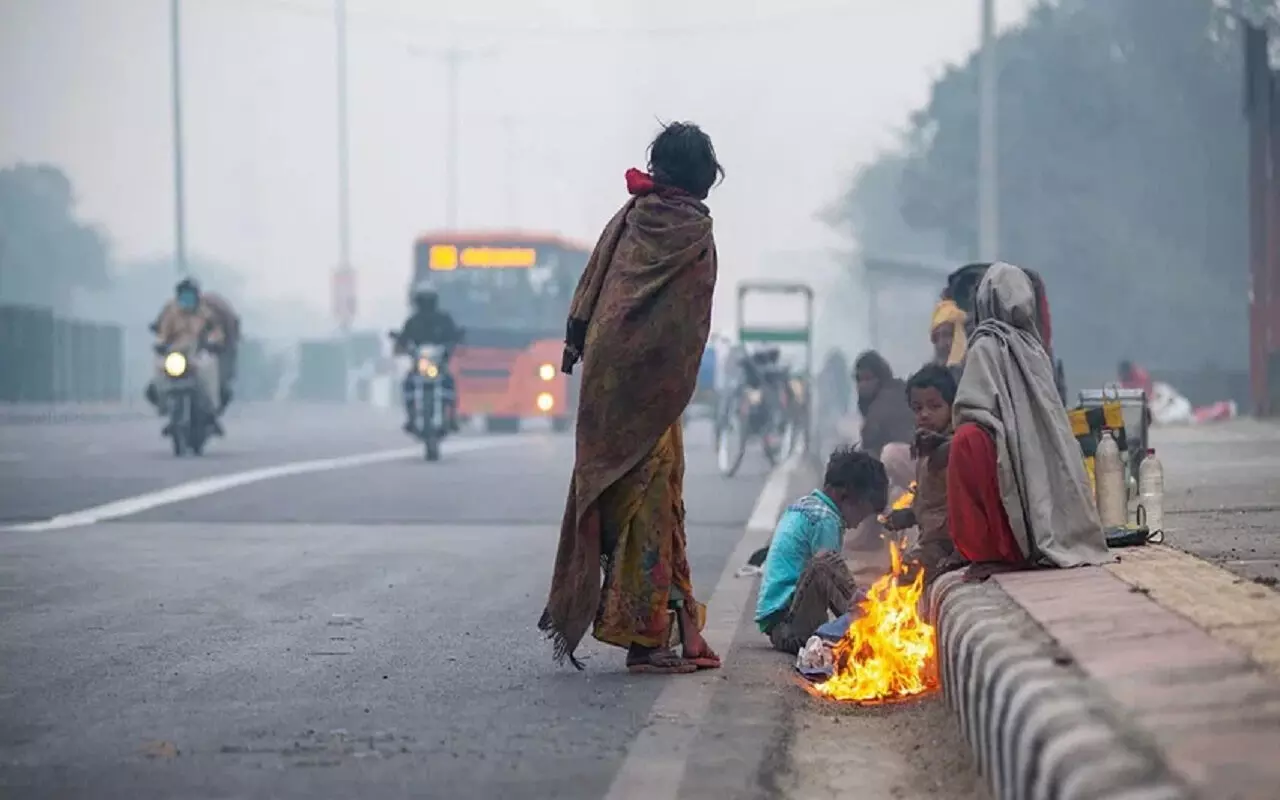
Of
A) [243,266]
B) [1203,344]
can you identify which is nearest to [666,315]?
[1203,344]

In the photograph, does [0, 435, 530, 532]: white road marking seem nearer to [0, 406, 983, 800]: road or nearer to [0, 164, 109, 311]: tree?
[0, 406, 983, 800]: road

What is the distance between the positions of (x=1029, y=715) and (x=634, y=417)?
2.78 m

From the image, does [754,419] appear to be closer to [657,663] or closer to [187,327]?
[187,327]

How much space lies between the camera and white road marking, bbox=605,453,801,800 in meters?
5.27

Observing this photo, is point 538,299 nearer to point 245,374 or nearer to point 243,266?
point 245,374

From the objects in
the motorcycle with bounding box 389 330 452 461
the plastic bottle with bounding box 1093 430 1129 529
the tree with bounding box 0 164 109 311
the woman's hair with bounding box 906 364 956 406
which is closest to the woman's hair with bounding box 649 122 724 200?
the woman's hair with bounding box 906 364 956 406

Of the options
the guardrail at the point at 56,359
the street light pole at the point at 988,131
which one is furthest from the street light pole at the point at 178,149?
the street light pole at the point at 988,131

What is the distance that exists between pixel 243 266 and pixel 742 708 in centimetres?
10179

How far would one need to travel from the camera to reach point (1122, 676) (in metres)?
4.61

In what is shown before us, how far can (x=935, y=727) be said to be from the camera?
6.37 m

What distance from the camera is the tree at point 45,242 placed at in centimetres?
7412

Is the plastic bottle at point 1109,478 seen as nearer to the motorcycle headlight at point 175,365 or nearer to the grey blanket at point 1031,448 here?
the grey blanket at point 1031,448

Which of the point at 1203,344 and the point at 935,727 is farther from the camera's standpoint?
the point at 1203,344

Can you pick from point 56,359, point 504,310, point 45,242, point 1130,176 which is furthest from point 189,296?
point 45,242
